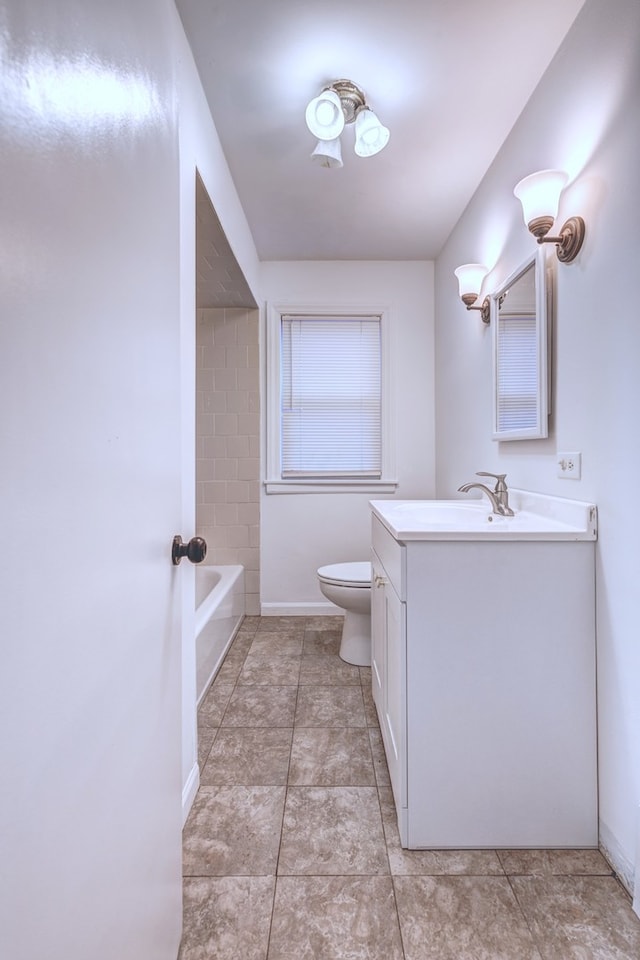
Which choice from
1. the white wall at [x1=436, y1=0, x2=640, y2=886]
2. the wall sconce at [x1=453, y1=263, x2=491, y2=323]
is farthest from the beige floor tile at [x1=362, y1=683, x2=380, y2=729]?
the wall sconce at [x1=453, y1=263, x2=491, y2=323]

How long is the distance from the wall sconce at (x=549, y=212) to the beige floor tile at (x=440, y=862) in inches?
66.4

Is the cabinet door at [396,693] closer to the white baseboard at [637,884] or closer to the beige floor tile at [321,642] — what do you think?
the white baseboard at [637,884]

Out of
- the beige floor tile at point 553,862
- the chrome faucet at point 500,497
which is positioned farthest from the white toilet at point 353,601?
the beige floor tile at point 553,862

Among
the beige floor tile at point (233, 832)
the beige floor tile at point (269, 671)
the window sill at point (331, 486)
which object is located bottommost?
the beige floor tile at point (233, 832)

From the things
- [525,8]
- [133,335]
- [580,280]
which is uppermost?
[525,8]

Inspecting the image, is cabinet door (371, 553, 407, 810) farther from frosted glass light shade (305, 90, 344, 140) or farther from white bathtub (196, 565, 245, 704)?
frosted glass light shade (305, 90, 344, 140)

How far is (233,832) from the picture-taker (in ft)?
4.25

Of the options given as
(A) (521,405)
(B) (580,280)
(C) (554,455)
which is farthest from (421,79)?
(C) (554,455)

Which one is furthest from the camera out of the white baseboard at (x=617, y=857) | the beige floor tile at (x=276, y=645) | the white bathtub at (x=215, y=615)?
the beige floor tile at (x=276, y=645)

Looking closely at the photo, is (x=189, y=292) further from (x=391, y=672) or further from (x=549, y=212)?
(x=391, y=672)

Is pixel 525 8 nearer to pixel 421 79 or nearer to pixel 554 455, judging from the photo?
pixel 421 79

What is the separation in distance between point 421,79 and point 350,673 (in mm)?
2419

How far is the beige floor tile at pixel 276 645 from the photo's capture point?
2514 mm

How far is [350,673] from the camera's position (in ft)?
7.46
